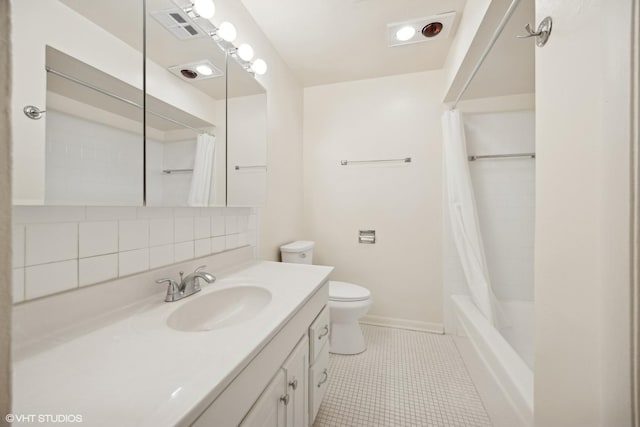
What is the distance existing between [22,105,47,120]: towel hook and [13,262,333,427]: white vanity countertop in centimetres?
57

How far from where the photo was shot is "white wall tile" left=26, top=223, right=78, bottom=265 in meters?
0.63

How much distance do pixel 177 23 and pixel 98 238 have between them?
0.92 m

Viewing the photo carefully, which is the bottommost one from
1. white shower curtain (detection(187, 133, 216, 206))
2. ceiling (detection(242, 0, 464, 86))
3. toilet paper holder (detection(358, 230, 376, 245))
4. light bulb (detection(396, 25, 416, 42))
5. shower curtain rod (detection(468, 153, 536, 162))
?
toilet paper holder (detection(358, 230, 376, 245))

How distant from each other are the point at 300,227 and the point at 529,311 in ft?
6.35

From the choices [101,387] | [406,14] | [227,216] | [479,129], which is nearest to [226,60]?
[227,216]

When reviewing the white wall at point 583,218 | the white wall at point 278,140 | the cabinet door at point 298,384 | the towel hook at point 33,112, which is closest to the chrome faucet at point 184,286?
the cabinet door at point 298,384

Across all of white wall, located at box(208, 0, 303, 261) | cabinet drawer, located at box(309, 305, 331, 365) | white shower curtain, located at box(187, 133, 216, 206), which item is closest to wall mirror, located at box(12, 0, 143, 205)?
white shower curtain, located at box(187, 133, 216, 206)

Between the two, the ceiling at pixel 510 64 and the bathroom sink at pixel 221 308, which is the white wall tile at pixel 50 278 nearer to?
the bathroom sink at pixel 221 308

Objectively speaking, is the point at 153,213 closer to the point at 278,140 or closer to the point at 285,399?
the point at 285,399

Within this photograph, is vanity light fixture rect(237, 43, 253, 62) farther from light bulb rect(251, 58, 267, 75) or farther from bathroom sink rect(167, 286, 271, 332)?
bathroom sink rect(167, 286, 271, 332)

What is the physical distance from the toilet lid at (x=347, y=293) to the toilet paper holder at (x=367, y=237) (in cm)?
49

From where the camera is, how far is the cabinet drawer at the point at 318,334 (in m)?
1.06

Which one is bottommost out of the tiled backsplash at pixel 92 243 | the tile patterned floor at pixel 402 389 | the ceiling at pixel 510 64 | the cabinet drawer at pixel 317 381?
the tile patterned floor at pixel 402 389

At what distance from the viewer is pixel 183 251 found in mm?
1062
